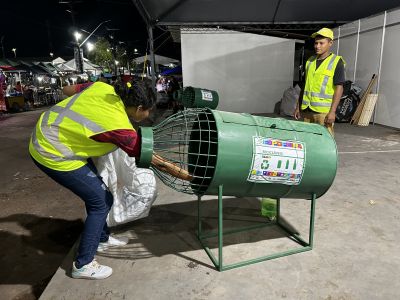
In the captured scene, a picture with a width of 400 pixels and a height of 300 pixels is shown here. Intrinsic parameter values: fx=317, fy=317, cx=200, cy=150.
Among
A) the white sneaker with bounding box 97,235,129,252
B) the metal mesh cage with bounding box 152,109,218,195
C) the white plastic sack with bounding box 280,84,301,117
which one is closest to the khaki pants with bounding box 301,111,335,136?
the metal mesh cage with bounding box 152,109,218,195

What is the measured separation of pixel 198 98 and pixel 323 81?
12.1 ft

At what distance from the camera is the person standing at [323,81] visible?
10.7 ft

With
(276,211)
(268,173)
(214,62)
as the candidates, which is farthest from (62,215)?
(214,62)

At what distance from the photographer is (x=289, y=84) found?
10.5 metres

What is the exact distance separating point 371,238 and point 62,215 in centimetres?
309

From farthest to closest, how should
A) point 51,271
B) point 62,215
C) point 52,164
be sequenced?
point 62,215, point 51,271, point 52,164

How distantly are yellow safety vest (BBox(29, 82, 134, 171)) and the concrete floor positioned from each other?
817 mm

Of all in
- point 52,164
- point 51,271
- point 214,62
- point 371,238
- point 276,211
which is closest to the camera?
point 52,164

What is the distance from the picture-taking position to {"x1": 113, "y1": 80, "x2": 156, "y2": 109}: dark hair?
5.96 ft

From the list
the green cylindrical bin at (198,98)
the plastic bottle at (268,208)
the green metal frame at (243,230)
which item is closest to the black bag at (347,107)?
the green cylindrical bin at (198,98)

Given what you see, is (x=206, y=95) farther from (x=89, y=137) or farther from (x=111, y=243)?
(x=89, y=137)

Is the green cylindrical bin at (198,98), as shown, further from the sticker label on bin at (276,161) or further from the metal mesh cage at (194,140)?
the sticker label on bin at (276,161)

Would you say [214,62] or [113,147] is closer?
[113,147]

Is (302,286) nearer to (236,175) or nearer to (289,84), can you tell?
(236,175)
